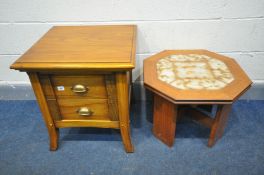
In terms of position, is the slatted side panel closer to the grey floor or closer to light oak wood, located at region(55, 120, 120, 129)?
light oak wood, located at region(55, 120, 120, 129)

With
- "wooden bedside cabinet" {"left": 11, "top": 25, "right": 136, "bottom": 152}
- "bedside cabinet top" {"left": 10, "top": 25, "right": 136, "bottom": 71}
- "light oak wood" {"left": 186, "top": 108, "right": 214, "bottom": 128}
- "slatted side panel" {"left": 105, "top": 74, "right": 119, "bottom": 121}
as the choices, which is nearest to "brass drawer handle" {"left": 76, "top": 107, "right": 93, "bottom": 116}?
"wooden bedside cabinet" {"left": 11, "top": 25, "right": 136, "bottom": 152}

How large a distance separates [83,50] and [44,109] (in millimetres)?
352

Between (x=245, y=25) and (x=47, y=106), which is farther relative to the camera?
(x=245, y=25)

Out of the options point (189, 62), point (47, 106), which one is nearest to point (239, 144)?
point (189, 62)

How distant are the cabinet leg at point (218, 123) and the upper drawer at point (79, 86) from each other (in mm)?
581

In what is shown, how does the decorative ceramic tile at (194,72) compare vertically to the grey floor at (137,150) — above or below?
above

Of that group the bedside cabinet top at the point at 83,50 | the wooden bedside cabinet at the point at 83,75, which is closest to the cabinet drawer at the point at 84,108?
the wooden bedside cabinet at the point at 83,75

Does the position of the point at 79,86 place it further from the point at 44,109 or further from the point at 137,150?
the point at 137,150

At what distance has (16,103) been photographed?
165 centimetres

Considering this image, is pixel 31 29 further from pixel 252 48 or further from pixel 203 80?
pixel 252 48

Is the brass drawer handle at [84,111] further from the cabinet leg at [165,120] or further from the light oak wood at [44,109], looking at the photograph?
the cabinet leg at [165,120]

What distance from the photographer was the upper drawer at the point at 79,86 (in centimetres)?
93

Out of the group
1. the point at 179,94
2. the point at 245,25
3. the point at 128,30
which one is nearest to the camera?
the point at 179,94

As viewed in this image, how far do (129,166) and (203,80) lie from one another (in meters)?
0.59
